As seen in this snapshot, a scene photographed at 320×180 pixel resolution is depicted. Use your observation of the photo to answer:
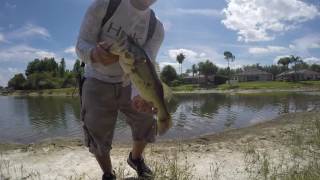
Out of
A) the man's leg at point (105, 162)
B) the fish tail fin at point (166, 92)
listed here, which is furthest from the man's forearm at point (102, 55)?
the man's leg at point (105, 162)

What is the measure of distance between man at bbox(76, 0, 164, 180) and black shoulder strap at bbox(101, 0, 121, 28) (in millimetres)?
26

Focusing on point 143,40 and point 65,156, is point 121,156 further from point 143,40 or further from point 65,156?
point 143,40

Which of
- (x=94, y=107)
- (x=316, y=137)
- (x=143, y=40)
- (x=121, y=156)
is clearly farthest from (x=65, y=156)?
(x=316, y=137)

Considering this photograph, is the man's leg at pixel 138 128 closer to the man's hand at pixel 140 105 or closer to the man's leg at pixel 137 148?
the man's leg at pixel 137 148

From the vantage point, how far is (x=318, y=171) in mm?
5164

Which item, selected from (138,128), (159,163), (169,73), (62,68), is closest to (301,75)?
(169,73)

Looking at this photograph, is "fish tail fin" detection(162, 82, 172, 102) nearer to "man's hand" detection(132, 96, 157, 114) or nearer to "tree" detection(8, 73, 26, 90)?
"man's hand" detection(132, 96, 157, 114)

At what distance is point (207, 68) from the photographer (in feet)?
408

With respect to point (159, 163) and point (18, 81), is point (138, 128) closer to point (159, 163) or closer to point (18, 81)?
point (159, 163)

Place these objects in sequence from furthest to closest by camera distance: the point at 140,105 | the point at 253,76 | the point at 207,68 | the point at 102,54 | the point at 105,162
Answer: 1. the point at 253,76
2. the point at 207,68
3. the point at 105,162
4. the point at 140,105
5. the point at 102,54

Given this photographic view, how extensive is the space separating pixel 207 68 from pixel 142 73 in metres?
121

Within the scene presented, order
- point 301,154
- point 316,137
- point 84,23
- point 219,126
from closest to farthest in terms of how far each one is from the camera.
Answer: point 84,23, point 301,154, point 316,137, point 219,126

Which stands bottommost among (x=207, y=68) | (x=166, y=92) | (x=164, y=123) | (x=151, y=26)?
(x=164, y=123)

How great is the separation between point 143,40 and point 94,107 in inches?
43.7
